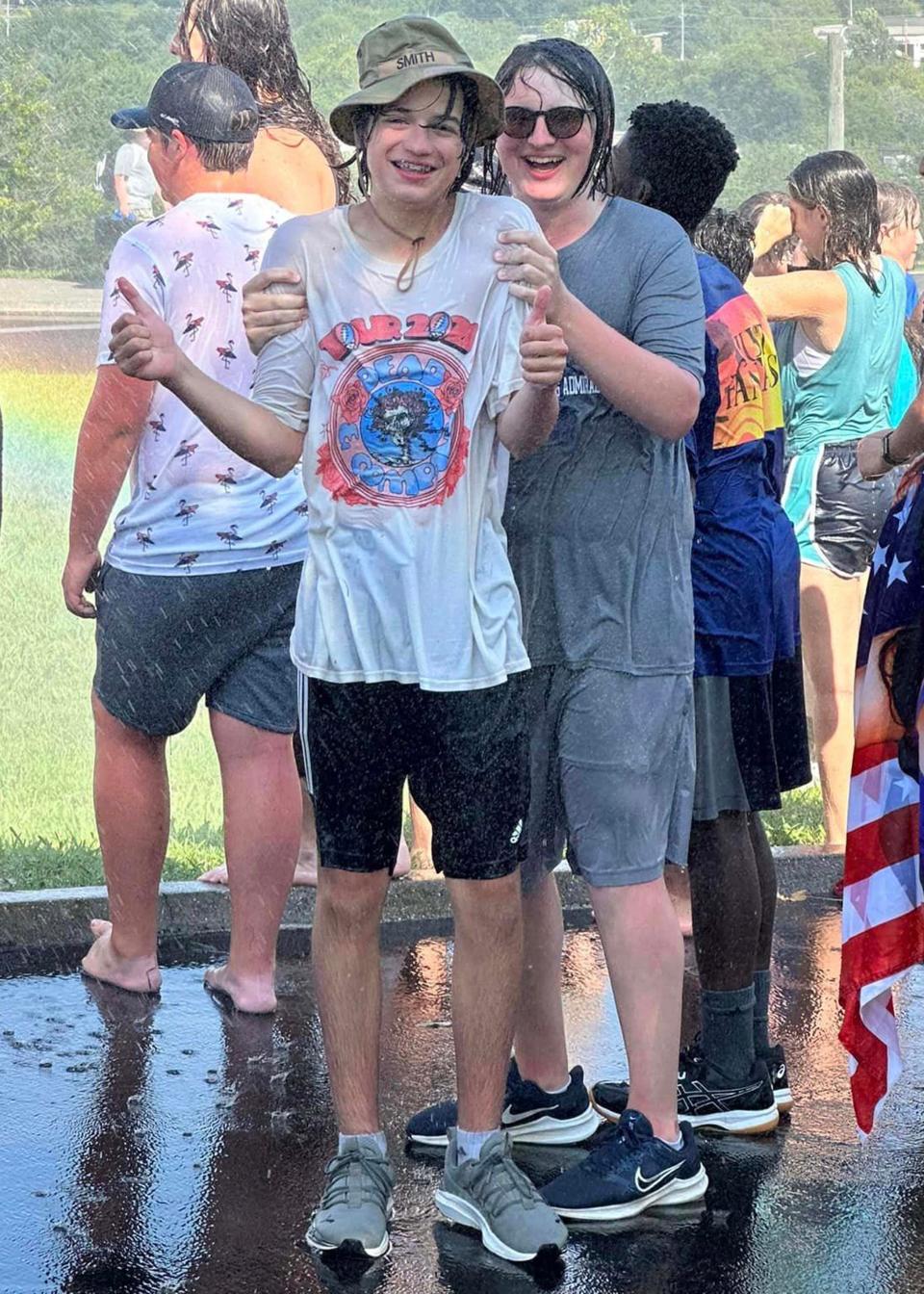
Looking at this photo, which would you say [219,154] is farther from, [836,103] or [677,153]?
[836,103]

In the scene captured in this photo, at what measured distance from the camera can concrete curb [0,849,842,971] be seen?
223 inches

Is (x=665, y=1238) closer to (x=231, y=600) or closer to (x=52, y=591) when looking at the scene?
(x=231, y=600)

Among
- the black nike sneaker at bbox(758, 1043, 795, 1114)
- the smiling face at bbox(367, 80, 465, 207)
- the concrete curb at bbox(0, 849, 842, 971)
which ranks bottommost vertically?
the concrete curb at bbox(0, 849, 842, 971)

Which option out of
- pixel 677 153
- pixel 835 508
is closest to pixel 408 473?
pixel 677 153

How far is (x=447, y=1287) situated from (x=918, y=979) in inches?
90.0

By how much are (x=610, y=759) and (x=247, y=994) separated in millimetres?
1671

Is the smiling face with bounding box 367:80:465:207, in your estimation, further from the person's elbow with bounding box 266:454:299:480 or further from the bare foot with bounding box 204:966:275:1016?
the bare foot with bounding box 204:966:275:1016

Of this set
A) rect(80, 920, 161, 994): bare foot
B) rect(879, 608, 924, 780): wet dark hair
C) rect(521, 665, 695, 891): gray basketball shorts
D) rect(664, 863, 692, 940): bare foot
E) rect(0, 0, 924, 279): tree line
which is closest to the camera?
rect(521, 665, 695, 891): gray basketball shorts

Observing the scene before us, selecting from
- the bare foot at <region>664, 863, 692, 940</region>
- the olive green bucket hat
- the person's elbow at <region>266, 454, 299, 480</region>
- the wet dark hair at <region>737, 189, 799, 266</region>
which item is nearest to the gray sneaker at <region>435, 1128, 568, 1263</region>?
the person's elbow at <region>266, 454, 299, 480</region>

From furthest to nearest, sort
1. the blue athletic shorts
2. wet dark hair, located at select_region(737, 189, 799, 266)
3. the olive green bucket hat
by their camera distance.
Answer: wet dark hair, located at select_region(737, 189, 799, 266)
the blue athletic shorts
the olive green bucket hat

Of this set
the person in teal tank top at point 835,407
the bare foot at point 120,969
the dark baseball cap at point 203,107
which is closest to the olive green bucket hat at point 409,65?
the dark baseball cap at point 203,107

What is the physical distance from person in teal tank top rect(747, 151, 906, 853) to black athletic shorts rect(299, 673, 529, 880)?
10.3 feet

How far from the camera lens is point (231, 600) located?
5027 mm

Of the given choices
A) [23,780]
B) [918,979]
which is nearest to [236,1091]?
[918,979]
